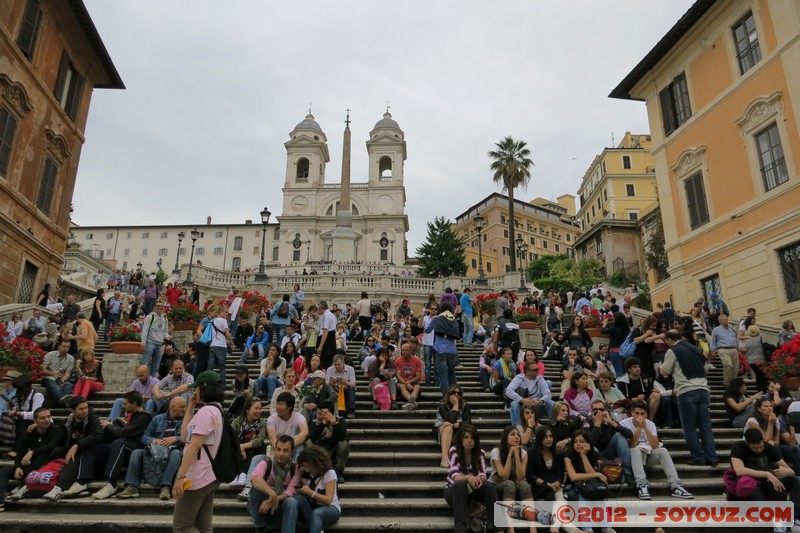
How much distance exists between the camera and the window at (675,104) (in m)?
19.5

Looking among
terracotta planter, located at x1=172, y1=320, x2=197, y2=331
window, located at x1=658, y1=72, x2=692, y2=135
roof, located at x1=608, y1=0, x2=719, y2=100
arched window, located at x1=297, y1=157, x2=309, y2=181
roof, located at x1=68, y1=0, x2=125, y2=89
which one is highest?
arched window, located at x1=297, y1=157, x2=309, y2=181

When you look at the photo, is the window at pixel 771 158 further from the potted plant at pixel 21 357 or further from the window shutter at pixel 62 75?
the window shutter at pixel 62 75

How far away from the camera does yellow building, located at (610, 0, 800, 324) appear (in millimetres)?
14812

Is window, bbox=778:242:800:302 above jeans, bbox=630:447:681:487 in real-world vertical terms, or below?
above

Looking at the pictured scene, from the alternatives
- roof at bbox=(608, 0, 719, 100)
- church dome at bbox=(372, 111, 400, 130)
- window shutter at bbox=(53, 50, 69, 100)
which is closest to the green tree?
church dome at bbox=(372, 111, 400, 130)

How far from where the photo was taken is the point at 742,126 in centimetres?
1653

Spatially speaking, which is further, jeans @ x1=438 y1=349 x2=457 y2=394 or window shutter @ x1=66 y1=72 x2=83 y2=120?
window shutter @ x1=66 y1=72 x2=83 y2=120

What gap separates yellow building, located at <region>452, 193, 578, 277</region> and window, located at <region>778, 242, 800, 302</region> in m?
59.5

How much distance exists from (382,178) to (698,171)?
5886cm

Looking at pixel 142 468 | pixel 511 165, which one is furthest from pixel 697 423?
pixel 511 165

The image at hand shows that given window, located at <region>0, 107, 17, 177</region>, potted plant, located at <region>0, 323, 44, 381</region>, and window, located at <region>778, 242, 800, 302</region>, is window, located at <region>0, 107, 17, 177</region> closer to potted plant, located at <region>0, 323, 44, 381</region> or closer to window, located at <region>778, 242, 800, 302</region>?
potted plant, located at <region>0, 323, 44, 381</region>

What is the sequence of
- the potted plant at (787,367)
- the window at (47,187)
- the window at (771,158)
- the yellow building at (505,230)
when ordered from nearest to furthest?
1. the potted plant at (787,367)
2. the window at (771,158)
3. the window at (47,187)
4. the yellow building at (505,230)

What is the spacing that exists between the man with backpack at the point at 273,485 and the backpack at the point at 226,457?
892mm

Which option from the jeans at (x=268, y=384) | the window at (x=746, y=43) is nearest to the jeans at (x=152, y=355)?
the jeans at (x=268, y=384)
